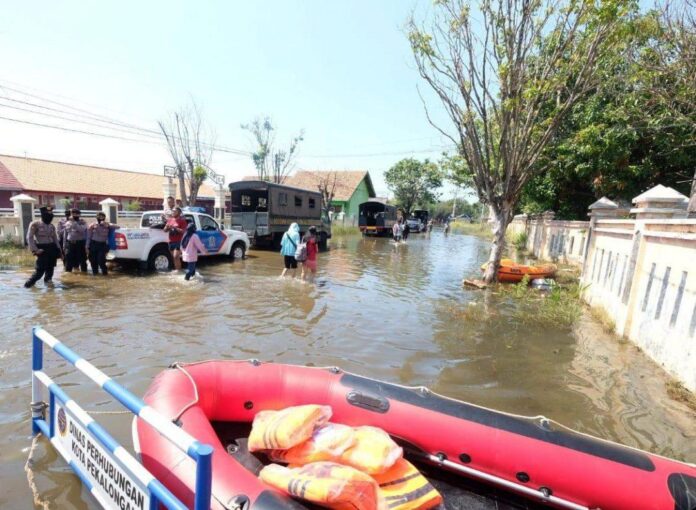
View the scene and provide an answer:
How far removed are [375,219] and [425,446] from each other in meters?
27.1

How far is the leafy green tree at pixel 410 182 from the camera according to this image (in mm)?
46688

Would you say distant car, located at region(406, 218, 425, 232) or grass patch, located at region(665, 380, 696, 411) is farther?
distant car, located at region(406, 218, 425, 232)

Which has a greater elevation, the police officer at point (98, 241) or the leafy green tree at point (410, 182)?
the leafy green tree at point (410, 182)

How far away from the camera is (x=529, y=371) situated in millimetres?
5055

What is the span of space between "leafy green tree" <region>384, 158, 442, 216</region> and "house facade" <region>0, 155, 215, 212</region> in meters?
23.6

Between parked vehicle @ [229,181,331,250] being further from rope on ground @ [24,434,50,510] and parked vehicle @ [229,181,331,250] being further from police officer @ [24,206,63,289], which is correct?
rope on ground @ [24,434,50,510]

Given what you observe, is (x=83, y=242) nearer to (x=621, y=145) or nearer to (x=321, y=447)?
(x=321, y=447)

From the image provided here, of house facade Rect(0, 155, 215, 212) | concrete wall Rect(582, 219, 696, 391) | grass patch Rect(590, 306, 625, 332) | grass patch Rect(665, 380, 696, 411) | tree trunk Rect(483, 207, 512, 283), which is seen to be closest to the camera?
grass patch Rect(665, 380, 696, 411)

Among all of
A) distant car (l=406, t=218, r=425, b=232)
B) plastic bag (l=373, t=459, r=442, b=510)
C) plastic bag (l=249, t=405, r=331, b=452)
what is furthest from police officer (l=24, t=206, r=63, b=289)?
distant car (l=406, t=218, r=425, b=232)

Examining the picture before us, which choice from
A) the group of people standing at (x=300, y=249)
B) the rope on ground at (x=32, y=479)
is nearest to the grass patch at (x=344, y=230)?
the group of people standing at (x=300, y=249)

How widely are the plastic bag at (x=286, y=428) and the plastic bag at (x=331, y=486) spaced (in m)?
0.33

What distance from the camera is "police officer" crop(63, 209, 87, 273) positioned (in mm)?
8773

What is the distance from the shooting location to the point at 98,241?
880cm

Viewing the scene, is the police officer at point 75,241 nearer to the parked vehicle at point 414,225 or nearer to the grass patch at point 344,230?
the grass patch at point 344,230
